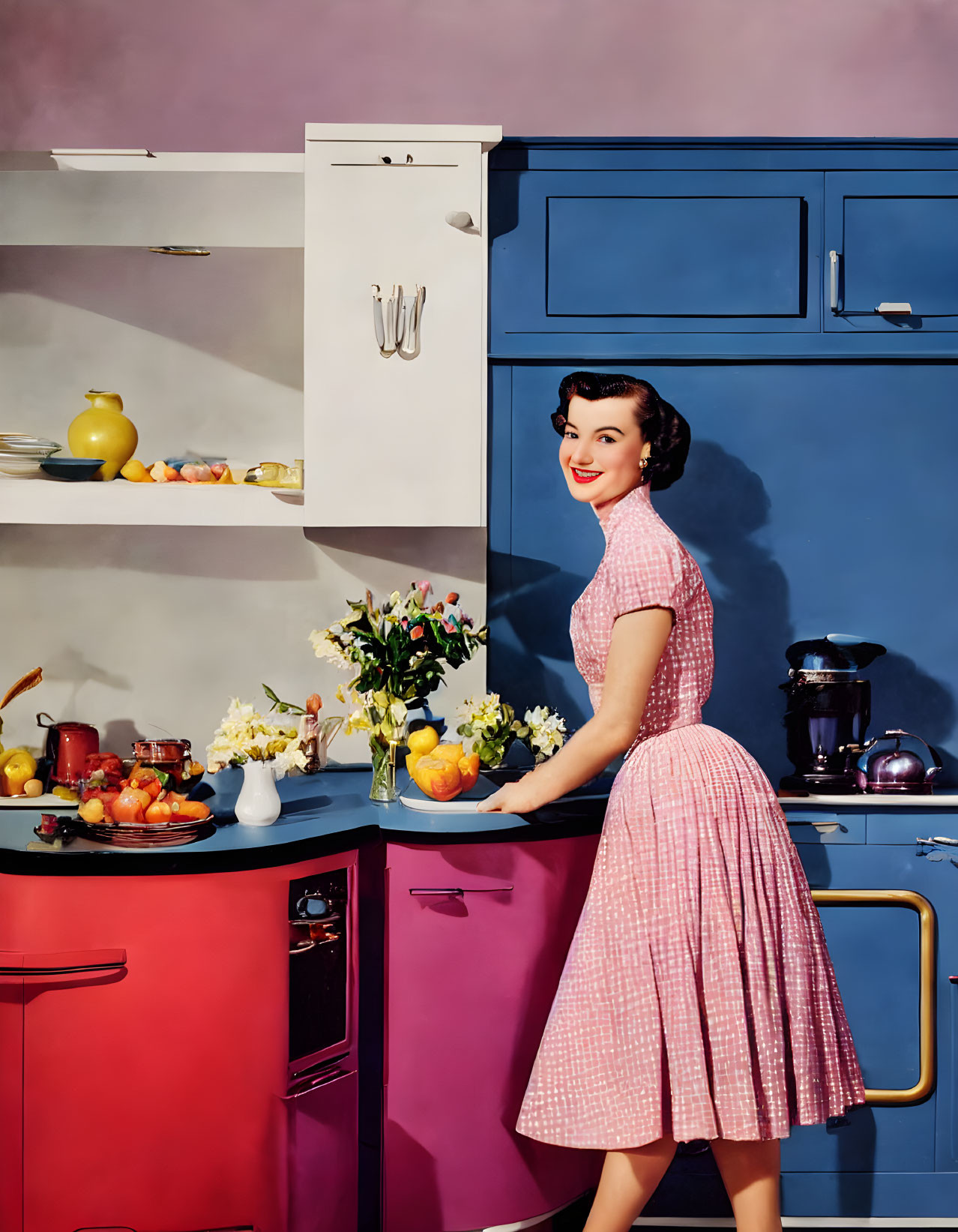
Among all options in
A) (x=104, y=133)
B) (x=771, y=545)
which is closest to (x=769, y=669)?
(x=771, y=545)

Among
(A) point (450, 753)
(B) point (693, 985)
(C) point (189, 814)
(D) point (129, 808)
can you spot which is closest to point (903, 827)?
(B) point (693, 985)

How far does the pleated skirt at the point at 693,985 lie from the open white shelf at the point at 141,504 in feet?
3.45

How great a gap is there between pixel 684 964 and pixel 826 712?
92cm

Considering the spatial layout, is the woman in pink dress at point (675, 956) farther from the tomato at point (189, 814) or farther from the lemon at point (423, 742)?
the tomato at point (189, 814)

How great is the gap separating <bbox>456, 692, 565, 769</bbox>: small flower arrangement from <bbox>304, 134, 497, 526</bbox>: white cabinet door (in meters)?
0.43

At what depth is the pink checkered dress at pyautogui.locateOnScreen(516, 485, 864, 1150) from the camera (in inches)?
65.6

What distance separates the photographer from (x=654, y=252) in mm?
2424

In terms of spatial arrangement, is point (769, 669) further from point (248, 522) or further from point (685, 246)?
point (248, 522)

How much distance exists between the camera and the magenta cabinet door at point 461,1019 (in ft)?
6.41

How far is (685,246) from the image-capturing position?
7.96 feet

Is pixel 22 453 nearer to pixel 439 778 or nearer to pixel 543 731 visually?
pixel 439 778

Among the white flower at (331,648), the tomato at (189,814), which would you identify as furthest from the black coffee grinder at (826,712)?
the tomato at (189,814)

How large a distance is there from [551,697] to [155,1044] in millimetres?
1183

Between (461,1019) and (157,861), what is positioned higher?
(157,861)
